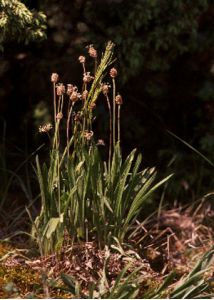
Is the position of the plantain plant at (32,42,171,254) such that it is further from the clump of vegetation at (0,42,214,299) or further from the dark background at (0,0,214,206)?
the dark background at (0,0,214,206)

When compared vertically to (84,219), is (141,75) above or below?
above

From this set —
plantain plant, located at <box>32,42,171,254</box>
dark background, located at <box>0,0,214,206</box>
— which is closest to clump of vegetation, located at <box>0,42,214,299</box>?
plantain plant, located at <box>32,42,171,254</box>

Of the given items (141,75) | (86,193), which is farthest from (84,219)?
(141,75)

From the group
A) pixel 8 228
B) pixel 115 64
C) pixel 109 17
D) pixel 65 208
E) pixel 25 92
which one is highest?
pixel 109 17

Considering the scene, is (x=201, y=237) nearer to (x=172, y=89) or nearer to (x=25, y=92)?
(x=172, y=89)

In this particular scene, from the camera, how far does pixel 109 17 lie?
3.81 meters

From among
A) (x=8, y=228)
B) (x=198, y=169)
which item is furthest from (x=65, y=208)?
(x=198, y=169)

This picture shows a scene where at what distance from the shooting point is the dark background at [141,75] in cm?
377

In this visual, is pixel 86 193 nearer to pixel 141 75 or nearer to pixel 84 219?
pixel 84 219

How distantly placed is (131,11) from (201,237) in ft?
4.87

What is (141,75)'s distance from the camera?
4.15 m

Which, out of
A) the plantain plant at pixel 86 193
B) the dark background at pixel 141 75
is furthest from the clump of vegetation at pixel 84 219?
the dark background at pixel 141 75

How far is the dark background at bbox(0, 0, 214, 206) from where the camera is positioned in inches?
149

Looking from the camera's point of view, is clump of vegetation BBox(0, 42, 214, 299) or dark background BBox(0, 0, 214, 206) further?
dark background BBox(0, 0, 214, 206)
